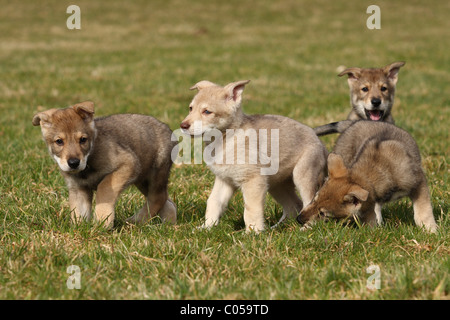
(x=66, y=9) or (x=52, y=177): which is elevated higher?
(x=66, y=9)

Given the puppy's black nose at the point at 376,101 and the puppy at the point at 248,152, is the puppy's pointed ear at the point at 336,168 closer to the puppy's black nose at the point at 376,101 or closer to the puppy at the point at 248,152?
the puppy at the point at 248,152

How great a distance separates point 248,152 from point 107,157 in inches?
48.0

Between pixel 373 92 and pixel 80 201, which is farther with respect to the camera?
pixel 373 92

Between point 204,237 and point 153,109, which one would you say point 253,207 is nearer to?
point 204,237

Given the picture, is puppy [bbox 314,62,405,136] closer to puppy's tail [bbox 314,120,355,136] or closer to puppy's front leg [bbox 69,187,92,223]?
puppy's tail [bbox 314,120,355,136]

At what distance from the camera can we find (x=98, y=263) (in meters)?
4.15

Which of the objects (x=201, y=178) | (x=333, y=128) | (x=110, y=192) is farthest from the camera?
(x=201, y=178)

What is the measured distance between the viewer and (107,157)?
5.09m

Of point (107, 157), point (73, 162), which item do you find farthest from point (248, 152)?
point (73, 162)

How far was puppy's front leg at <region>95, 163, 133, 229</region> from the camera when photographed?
4.95m

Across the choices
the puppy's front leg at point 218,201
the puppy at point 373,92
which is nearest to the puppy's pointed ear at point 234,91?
the puppy's front leg at point 218,201

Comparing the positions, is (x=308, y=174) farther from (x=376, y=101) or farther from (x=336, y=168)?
(x=376, y=101)
